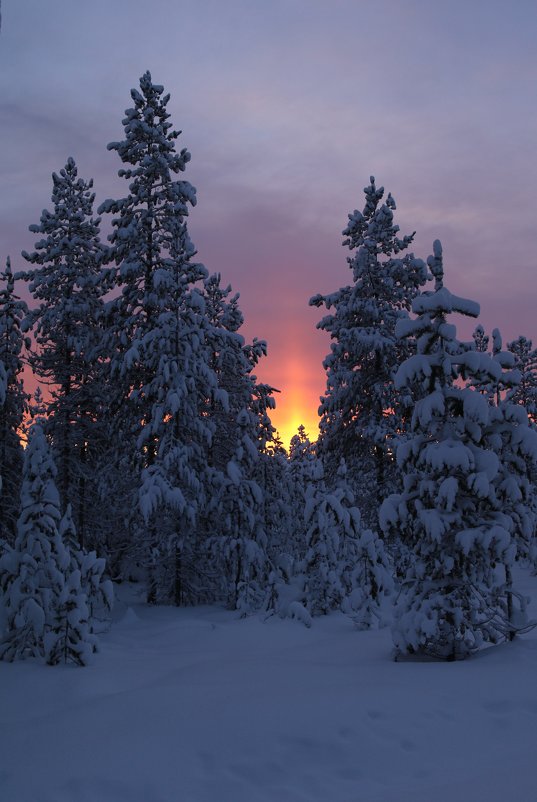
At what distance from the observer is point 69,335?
77.2 feet

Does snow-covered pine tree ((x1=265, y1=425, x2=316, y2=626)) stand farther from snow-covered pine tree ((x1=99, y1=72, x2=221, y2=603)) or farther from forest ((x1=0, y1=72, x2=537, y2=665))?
snow-covered pine tree ((x1=99, y1=72, x2=221, y2=603))

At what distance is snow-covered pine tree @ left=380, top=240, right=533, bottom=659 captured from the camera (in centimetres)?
960

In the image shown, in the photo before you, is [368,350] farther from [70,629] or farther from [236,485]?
[70,629]

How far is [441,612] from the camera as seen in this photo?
9633 mm

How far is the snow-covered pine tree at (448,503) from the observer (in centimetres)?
960

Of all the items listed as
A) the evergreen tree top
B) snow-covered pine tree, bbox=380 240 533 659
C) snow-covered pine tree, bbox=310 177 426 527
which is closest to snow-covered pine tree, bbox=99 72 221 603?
the evergreen tree top

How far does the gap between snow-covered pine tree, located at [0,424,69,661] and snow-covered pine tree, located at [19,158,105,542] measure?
12335 mm

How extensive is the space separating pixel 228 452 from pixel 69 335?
271 inches

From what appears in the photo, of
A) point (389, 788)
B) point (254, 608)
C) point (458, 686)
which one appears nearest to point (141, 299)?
point (254, 608)

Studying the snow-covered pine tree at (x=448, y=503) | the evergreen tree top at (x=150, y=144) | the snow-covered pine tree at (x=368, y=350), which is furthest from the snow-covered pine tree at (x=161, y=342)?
the snow-covered pine tree at (x=448, y=503)

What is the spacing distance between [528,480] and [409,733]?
15.4ft

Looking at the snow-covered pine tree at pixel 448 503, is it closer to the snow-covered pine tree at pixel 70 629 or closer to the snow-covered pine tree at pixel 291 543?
the snow-covered pine tree at pixel 70 629

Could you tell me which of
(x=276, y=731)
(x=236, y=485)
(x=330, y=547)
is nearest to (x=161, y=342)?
(x=236, y=485)

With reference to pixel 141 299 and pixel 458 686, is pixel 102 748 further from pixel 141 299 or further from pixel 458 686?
pixel 141 299
